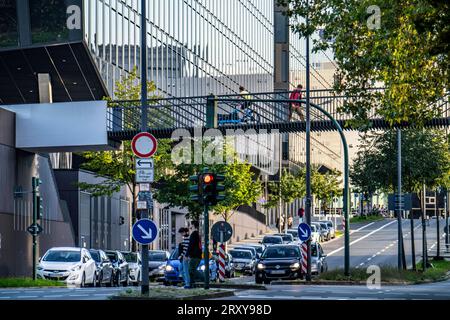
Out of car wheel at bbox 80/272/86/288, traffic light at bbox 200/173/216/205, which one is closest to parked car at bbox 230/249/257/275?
car wheel at bbox 80/272/86/288

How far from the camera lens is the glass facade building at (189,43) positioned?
2267 inches

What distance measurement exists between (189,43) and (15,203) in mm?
24429

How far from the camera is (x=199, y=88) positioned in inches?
2916

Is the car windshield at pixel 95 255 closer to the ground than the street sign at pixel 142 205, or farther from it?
closer to the ground

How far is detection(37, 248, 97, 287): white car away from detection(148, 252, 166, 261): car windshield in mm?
10938

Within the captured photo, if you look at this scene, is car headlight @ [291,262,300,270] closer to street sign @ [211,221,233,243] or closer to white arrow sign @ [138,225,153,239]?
street sign @ [211,221,233,243]

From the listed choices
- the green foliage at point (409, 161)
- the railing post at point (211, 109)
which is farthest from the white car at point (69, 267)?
the green foliage at point (409, 161)

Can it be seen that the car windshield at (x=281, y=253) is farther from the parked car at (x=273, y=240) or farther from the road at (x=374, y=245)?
the parked car at (x=273, y=240)

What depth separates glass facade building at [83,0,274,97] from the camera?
5759 centimetres

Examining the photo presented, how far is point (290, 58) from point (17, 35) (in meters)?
59.2

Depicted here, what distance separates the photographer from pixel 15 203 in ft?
166

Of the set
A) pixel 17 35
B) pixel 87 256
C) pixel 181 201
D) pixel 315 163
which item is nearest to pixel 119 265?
pixel 87 256

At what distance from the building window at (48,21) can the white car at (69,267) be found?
12.5m
